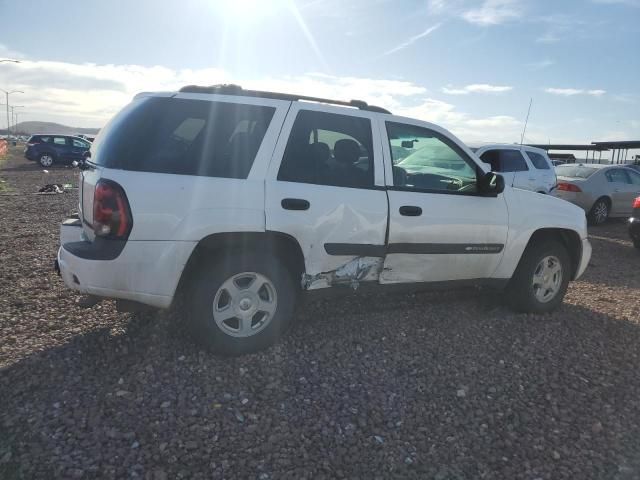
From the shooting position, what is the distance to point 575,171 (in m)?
13.2

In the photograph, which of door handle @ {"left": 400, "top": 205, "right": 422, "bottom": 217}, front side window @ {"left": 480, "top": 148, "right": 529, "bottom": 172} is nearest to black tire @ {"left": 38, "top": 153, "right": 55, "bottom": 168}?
front side window @ {"left": 480, "top": 148, "right": 529, "bottom": 172}

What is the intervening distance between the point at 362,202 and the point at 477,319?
5.87 feet

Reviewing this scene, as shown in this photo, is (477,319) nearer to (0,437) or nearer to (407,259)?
(407,259)

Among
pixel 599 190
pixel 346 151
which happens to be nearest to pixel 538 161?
pixel 599 190

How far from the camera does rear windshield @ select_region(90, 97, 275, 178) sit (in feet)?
11.5

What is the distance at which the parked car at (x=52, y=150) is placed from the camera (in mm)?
28375

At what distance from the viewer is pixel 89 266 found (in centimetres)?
343

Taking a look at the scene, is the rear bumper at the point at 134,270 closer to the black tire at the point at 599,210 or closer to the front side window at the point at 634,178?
the black tire at the point at 599,210

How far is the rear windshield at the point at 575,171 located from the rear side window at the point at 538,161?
2199 millimetres

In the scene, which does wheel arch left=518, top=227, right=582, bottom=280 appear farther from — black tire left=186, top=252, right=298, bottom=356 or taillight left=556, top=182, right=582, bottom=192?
taillight left=556, top=182, right=582, bottom=192

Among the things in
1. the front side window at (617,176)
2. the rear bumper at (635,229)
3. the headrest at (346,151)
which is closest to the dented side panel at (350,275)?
the headrest at (346,151)

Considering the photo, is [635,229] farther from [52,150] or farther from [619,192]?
[52,150]

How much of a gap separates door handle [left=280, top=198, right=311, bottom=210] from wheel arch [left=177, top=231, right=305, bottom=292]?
0.67 ft

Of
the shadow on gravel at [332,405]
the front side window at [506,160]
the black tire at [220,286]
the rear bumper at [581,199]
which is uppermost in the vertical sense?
the front side window at [506,160]
